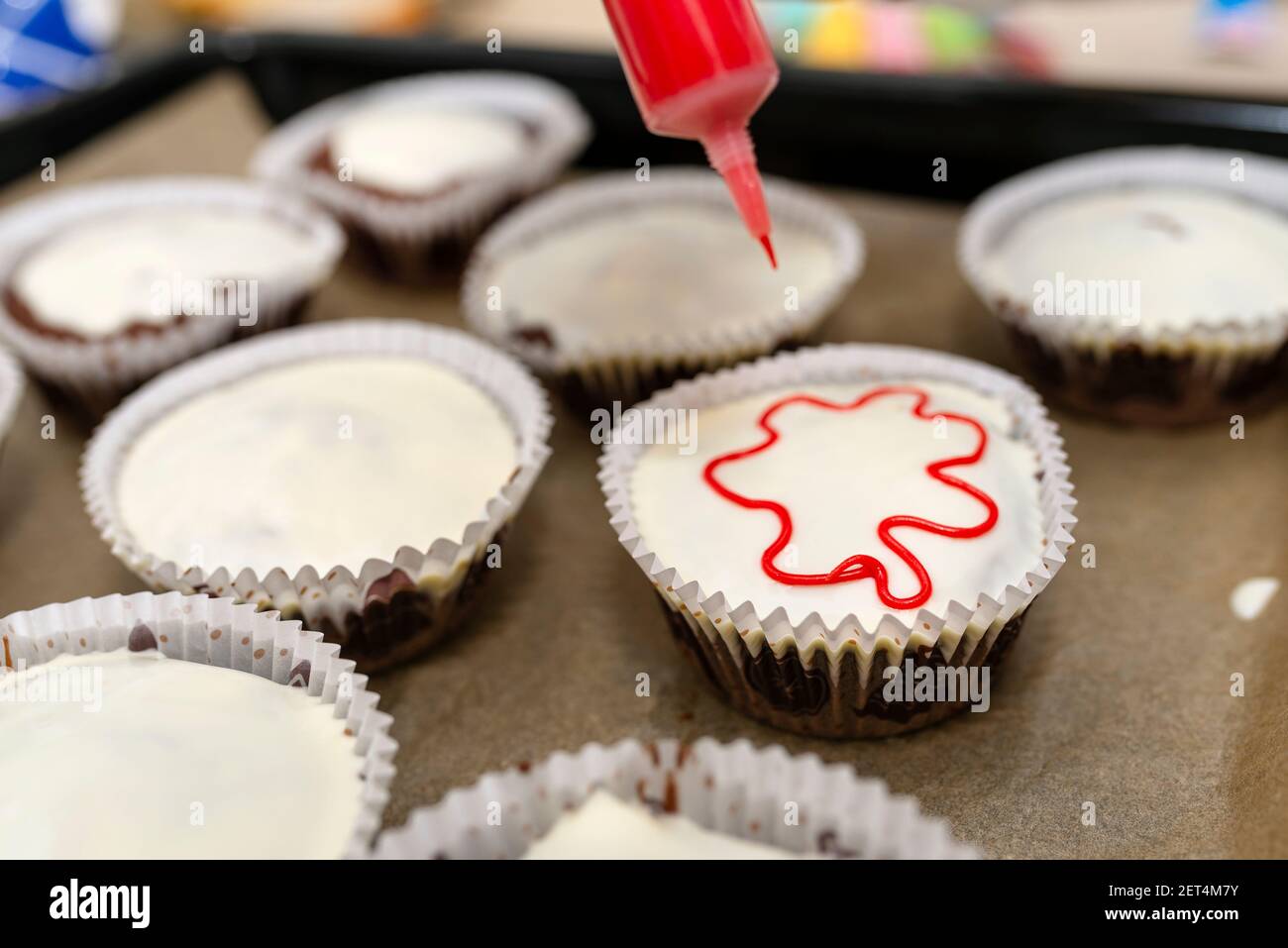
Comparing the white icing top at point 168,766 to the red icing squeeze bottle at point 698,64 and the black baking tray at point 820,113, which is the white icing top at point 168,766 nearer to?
the red icing squeeze bottle at point 698,64

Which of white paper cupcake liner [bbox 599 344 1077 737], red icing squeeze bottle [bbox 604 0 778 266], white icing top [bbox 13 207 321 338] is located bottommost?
white paper cupcake liner [bbox 599 344 1077 737]

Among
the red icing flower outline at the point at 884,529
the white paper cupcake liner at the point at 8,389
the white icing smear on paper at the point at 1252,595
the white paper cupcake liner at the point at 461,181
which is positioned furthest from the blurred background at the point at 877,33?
the red icing flower outline at the point at 884,529

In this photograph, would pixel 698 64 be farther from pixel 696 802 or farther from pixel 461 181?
pixel 461 181

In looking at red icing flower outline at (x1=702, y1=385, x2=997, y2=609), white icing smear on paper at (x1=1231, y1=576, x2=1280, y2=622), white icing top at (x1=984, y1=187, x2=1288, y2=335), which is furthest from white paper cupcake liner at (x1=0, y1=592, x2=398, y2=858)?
white icing top at (x1=984, y1=187, x2=1288, y2=335)

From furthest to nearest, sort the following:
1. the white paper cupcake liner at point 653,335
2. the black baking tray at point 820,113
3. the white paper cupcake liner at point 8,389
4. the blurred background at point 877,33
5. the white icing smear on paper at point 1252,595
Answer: the blurred background at point 877,33 < the black baking tray at point 820,113 < the white paper cupcake liner at point 653,335 < the white paper cupcake liner at point 8,389 < the white icing smear on paper at point 1252,595

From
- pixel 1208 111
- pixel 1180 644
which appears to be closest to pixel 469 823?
pixel 1180 644

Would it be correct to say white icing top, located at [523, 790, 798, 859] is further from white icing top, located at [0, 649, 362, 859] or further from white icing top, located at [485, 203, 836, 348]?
white icing top, located at [485, 203, 836, 348]
